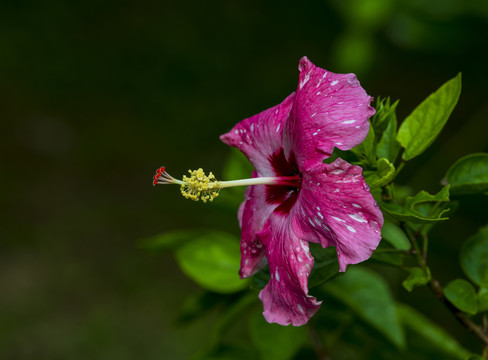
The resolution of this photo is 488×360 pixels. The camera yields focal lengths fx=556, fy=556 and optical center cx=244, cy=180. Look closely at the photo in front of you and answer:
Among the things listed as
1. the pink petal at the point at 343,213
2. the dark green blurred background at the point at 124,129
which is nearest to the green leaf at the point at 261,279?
the pink petal at the point at 343,213

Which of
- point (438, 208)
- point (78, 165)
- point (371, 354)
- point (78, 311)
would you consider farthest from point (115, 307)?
point (438, 208)

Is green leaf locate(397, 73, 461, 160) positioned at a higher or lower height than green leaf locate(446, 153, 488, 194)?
higher

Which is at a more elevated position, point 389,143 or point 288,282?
point 389,143

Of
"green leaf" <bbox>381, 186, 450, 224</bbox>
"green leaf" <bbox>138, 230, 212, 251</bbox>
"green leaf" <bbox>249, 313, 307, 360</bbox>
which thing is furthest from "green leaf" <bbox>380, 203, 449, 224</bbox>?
"green leaf" <bbox>138, 230, 212, 251</bbox>

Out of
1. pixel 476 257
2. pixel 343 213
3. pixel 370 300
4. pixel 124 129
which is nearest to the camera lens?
pixel 343 213

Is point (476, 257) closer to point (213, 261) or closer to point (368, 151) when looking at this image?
point (368, 151)

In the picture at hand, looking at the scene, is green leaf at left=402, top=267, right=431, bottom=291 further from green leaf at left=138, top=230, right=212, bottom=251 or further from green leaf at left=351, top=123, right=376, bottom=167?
green leaf at left=138, top=230, right=212, bottom=251

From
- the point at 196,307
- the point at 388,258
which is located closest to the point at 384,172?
the point at 388,258
